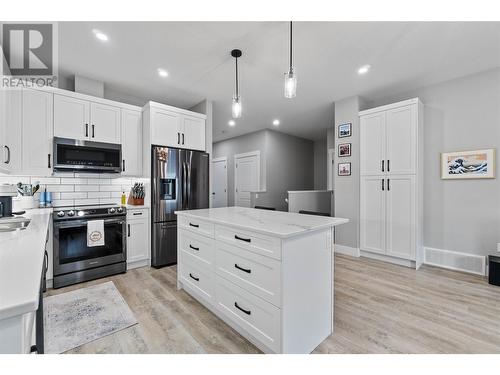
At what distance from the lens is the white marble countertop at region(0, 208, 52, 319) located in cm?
55

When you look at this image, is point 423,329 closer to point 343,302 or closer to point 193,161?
point 343,302

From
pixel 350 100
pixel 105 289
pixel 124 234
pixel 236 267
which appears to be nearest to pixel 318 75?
pixel 350 100

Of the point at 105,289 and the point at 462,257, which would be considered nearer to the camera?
the point at 105,289

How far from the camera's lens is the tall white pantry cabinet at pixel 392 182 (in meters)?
3.24

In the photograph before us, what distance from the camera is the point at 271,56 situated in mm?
2652

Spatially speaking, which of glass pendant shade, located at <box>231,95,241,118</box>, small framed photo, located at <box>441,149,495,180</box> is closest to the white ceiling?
glass pendant shade, located at <box>231,95,241,118</box>

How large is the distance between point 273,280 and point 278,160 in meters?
5.02

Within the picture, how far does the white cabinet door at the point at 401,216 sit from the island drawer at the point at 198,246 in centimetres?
283

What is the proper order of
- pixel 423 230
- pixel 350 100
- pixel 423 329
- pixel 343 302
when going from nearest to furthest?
pixel 423 329 → pixel 343 302 → pixel 423 230 → pixel 350 100

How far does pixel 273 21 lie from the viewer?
2.08 meters

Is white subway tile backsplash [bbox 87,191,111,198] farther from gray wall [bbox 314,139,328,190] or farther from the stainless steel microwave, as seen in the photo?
gray wall [bbox 314,139,328,190]

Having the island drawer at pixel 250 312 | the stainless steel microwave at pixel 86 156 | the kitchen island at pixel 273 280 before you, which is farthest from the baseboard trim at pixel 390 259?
the stainless steel microwave at pixel 86 156

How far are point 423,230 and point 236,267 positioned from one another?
126 inches

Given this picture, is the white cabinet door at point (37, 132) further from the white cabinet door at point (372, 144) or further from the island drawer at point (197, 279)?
the white cabinet door at point (372, 144)
